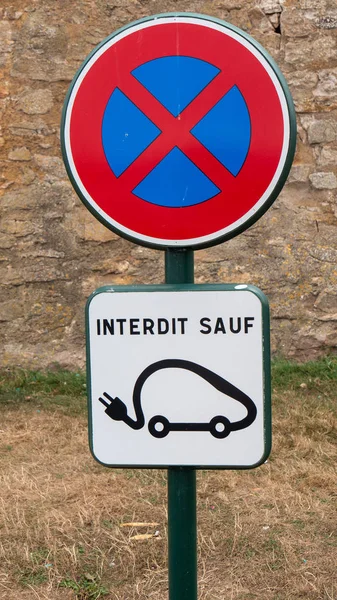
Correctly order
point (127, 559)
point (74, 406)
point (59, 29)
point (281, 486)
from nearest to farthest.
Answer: point (127, 559), point (281, 486), point (74, 406), point (59, 29)

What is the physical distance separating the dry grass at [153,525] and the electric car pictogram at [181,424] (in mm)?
959

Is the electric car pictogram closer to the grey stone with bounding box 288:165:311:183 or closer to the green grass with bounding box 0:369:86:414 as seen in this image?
the green grass with bounding box 0:369:86:414

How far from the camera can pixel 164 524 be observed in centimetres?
266

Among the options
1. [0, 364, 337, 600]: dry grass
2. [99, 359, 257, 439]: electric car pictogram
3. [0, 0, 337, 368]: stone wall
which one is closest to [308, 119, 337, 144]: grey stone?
[0, 0, 337, 368]: stone wall

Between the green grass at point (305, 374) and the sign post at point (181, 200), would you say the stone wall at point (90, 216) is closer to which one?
the green grass at point (305, 374)

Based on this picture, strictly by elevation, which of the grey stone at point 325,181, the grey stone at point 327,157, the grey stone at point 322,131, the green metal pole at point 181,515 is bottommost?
the green metal pole at point 181,515

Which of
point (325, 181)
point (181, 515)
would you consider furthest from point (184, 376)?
point (325, 181)

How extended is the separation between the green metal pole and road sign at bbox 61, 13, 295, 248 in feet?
0.17

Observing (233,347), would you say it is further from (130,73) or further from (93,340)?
(130,73)

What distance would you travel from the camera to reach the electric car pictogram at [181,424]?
148 centimetres

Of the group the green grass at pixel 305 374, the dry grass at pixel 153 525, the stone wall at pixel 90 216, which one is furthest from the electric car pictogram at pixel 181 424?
the stone wall at pixel 90 216

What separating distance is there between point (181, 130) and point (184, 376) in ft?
1.58

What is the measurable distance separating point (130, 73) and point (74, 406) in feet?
9.36

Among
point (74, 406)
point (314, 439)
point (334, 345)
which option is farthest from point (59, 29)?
point (314, 439)
